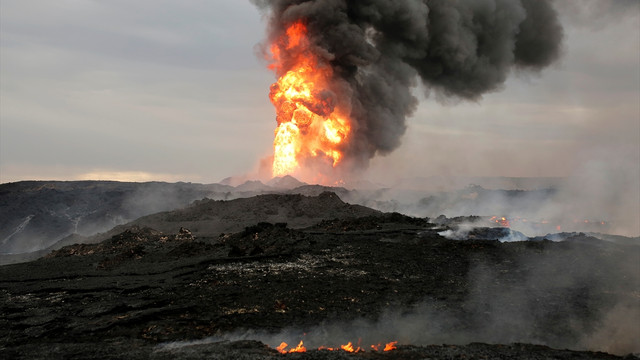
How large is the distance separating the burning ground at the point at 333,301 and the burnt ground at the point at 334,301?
0.06 meters

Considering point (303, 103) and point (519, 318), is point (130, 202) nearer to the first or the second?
point (303, 103)

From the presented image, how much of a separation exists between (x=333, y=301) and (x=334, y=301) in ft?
0.13

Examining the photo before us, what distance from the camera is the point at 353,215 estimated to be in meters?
45.8

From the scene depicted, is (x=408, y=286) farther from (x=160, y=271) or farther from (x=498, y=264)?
(x=160, y=271)

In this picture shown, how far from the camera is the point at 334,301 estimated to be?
1656cm

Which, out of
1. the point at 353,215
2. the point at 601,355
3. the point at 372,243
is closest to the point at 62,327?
the point at 601,355

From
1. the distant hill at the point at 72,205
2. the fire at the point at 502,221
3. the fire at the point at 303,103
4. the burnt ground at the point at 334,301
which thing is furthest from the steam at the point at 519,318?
the distant hill at the point at 72,205

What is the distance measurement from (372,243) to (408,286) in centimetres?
941

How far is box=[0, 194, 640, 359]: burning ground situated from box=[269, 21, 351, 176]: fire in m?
33.3

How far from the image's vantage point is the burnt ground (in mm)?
12570

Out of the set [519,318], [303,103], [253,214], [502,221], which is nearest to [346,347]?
[519,318]

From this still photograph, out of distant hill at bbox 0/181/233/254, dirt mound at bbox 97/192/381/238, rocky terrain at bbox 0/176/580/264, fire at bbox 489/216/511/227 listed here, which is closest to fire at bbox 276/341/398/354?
dirt mound at bbox 97/192/381/238

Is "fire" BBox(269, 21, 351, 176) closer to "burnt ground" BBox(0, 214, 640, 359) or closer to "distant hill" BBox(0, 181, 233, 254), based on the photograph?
"distant hill" BBox(0, 181, 233, 254)

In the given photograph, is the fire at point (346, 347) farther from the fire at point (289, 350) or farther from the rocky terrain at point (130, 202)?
the rocky terrain at point (130, 202)
